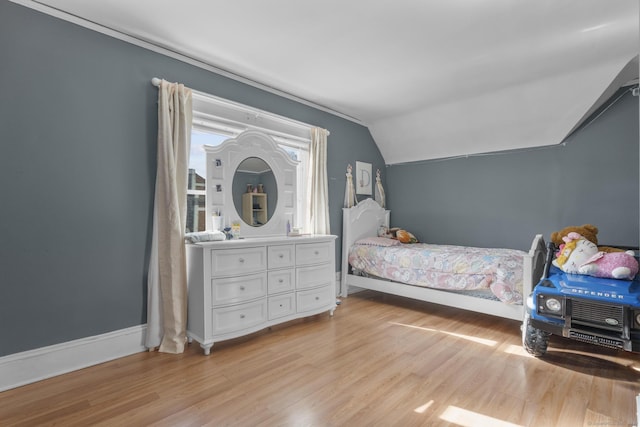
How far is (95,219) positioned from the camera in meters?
2.48

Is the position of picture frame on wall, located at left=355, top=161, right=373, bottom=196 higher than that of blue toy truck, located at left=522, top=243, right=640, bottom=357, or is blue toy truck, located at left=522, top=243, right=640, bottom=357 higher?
picture frame on wall, located at left=355, top=161, right=373, bottom=196

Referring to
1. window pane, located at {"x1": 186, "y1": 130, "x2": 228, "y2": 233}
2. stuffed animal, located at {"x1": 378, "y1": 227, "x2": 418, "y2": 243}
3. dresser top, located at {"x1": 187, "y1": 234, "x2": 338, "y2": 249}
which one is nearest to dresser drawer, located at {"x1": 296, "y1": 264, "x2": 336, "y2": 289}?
dresser top, located at {"x1": 187, "y1": 234, "x2": 338, "y2": 249}

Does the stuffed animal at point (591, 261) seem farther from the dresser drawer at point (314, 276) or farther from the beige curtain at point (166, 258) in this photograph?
the beige curtain at point (166, 258)

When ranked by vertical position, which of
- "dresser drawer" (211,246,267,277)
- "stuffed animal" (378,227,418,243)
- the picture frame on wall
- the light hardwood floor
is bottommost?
the light hardwood floor

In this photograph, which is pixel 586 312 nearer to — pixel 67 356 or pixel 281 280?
pixel 281 280

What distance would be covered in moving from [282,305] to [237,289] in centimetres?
56

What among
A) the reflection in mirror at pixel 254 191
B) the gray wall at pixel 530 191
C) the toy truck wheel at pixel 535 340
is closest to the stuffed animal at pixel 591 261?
the toy truck wheel at pixel 535 340

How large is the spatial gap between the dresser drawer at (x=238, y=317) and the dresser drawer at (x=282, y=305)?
84 millimetres

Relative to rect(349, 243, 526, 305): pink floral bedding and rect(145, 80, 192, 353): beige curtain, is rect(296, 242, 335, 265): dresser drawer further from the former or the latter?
rect(145, 80, 192, 353): beige curtain

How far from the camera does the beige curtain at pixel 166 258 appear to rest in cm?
269

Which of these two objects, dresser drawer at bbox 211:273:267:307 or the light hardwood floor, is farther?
dresser drawer at bbox 211:273:267:307

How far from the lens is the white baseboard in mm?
2119

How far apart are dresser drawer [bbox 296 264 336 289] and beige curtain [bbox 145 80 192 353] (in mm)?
1128

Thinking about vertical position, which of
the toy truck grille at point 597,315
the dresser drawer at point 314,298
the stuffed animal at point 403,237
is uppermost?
the stuffed animal at point 403,237
